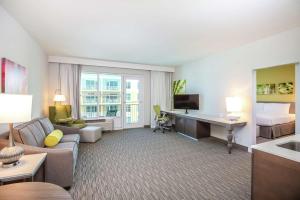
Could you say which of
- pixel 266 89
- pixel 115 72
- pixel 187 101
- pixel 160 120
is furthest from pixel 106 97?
pixel 266 89

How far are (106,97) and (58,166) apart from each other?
3.98 metres

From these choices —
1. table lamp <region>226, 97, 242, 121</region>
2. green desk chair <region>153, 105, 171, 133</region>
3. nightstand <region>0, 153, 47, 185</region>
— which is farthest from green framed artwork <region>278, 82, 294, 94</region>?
nightstand <region>0, 153, 47, 185</region>

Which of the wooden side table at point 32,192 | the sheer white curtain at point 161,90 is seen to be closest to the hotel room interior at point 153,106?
the wooden side table at point 32,192

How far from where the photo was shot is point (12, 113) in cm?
153

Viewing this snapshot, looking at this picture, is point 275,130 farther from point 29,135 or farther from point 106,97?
point 29,135

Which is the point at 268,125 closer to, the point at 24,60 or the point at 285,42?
the point at 285,42

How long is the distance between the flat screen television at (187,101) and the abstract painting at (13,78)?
4339 millimetres

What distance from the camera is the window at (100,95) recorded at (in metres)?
5.65

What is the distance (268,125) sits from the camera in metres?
4.57

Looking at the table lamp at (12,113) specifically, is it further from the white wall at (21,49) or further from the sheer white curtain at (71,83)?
the sheer white curtain at (71,83)

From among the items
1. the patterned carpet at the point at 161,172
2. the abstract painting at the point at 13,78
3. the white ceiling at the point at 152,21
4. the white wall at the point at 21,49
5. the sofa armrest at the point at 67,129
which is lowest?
the patterned carpet at the point at 161,172

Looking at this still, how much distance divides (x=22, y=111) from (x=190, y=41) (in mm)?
3288

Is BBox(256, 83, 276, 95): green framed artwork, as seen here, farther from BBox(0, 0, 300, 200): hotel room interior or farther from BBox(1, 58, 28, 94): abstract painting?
BBox(1, 58, 28, 94): abstract painting

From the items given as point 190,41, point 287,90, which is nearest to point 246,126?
point 190,41
